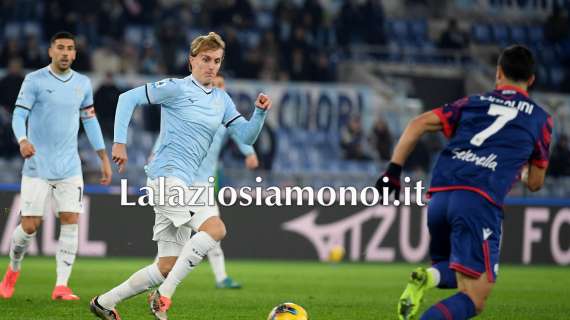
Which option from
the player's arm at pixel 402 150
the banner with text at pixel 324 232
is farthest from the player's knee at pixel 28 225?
the banner with text at pixel 324 232

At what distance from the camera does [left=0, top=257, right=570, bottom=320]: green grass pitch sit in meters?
9.64

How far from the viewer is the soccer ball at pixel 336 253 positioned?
722 inches

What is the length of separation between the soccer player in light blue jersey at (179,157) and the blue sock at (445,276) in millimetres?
1933

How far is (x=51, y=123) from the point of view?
10.6 metres

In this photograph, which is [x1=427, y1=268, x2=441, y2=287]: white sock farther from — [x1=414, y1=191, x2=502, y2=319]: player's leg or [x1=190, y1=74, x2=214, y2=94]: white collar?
[x1=190, y1=74, x2=214, y2=94]: white collar

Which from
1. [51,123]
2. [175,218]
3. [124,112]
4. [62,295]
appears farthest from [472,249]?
[51,123]

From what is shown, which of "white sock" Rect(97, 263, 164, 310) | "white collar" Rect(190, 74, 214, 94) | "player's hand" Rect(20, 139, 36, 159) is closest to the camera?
"white sock" Rect(97, 263, 164, 310)

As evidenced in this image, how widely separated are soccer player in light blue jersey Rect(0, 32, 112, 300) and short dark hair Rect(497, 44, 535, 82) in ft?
16.0

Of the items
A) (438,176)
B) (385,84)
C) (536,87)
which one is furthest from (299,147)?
(438,176)

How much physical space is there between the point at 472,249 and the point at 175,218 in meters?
2.54

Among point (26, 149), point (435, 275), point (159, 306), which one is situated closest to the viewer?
point (435, 275)

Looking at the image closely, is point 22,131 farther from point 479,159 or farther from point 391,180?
point 479,159

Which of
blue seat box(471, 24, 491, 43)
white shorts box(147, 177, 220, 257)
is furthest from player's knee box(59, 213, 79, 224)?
blue seat box(471, 24, 491, 43)

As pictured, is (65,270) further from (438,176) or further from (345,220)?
(345,220)
